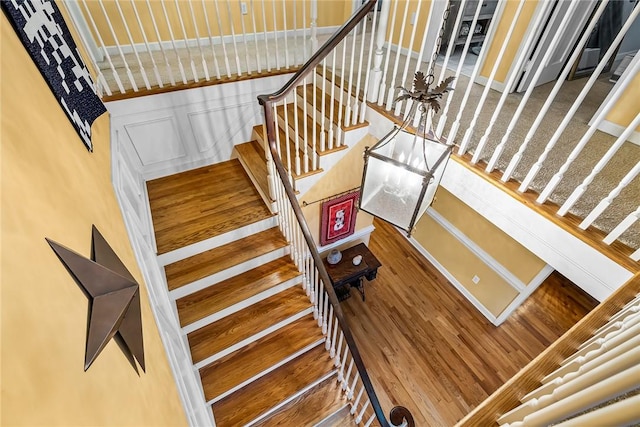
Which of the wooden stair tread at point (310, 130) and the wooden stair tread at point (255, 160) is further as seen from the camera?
the wooden stair tread at point (255, 160)

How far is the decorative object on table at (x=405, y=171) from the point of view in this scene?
1.14 m

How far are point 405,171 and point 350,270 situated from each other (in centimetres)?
246

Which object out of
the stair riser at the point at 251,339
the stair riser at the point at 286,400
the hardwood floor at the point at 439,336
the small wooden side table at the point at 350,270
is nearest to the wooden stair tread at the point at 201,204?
the stair riser at the point at 251,339

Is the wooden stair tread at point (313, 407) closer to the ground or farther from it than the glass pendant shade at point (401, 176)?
closer to the ground

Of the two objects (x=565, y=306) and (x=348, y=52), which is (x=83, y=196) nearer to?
(x=348, y=52)

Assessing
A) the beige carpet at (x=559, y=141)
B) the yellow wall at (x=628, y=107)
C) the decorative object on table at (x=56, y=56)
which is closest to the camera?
the decorative object on table at (x=56, y=56)

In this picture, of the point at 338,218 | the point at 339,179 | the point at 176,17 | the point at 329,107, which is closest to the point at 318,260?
the point at 339,179

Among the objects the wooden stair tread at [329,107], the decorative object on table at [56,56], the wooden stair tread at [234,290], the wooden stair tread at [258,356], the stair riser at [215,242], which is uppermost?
the decorative object on table at [56,56]

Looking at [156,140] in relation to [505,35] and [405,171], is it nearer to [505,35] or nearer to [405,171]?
[405,171]

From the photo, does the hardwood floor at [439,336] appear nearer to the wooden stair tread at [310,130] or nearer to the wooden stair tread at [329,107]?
the wooden stair tread at [310,130]

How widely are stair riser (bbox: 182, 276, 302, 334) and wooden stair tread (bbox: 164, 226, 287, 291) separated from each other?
1.00 feet

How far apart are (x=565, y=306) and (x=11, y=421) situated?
16.7 ft

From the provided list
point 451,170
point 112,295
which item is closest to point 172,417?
point 112,295

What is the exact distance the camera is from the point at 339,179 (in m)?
2.86
